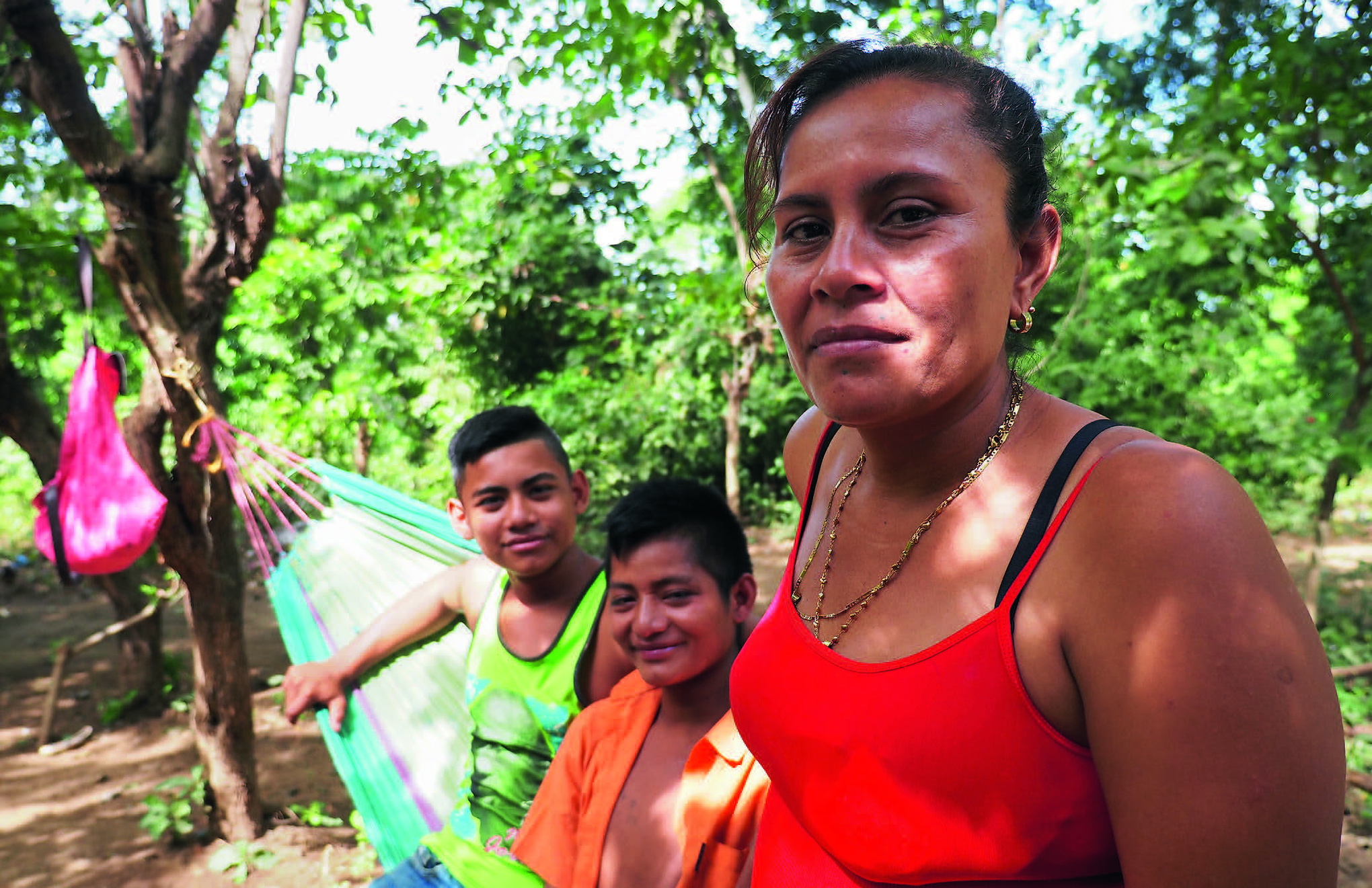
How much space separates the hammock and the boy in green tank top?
220 mm

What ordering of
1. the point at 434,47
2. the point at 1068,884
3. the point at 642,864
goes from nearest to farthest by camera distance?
the point at 1068,884 → the point at 642,864 → the point at 434,47

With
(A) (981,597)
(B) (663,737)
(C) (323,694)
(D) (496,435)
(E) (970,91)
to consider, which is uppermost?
(E) (970,91)

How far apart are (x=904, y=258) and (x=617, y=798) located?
1026 millimetres

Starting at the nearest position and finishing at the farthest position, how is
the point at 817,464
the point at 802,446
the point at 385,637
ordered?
the point at 817,464 < the point at 802,446 < the point at 385,637

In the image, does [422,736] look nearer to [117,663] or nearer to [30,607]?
[117,663]

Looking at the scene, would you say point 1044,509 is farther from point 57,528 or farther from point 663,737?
Result: point 57,528

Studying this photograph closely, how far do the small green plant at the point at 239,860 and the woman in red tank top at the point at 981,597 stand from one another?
107 inches

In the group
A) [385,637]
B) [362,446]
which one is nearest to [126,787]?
[385,637]

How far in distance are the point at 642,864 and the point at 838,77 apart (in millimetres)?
1124

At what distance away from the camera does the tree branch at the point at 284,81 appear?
2652mm

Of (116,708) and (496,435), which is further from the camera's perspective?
(116,708)

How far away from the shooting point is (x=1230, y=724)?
0.53 metres

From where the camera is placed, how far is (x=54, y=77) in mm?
2324

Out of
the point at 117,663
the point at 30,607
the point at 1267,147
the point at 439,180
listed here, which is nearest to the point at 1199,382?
the point at 1267,147
